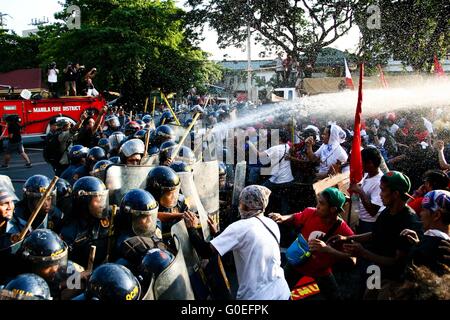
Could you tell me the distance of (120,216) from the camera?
3.95 m

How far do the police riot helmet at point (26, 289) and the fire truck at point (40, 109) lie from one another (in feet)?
45.4

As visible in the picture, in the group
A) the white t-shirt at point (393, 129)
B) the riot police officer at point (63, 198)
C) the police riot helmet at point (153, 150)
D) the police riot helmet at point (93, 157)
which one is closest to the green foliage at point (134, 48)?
the white t-shirt at point (393, 129)

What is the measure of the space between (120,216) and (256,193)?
1.19 metres

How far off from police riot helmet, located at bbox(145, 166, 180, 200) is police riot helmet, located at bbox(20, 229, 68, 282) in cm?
141

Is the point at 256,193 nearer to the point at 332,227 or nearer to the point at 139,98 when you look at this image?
the point at 332,227

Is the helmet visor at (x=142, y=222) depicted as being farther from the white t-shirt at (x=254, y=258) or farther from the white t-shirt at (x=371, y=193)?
the white t-shirt at (x=371, y=193)

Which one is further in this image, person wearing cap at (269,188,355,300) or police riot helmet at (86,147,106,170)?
police riot helmet at (86,147,106,170)

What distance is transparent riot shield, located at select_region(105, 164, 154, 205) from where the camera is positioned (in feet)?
16.2

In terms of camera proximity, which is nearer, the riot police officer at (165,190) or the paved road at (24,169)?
the riot police officer at (165,190)

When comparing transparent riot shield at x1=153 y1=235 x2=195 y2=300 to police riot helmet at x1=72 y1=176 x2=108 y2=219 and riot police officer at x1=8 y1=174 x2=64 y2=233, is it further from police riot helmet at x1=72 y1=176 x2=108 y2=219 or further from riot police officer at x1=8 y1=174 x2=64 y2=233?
riot police officer at x1=8 y1=174 x2=64 y2=233

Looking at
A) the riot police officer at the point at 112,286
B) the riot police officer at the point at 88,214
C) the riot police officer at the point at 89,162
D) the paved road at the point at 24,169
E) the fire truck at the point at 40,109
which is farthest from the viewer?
the fire truck at the point at 40,109

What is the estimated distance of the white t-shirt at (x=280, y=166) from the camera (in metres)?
7.31

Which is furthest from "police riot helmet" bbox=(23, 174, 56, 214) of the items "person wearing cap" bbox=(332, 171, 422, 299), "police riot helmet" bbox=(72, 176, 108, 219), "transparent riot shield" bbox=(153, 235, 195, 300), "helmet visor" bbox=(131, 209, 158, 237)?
"person wearing cap" bbox=(332, 171, 422, 299)

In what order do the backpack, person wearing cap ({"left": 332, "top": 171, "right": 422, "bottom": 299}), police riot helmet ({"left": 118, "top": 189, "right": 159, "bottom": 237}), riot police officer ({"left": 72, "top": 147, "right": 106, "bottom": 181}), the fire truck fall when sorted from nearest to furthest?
1. person wearing cap ({"left": 332, "top": 171, "right": 422, "bottom": 299})
2. police riot helmet ({"left": 118, "top": 189, "right": 159, "bottom": 237})
3. riot police officer ({"left": 72, "top": 147, "right": 106, "bottom": 181})
4. the backpack
5. the fire truck
